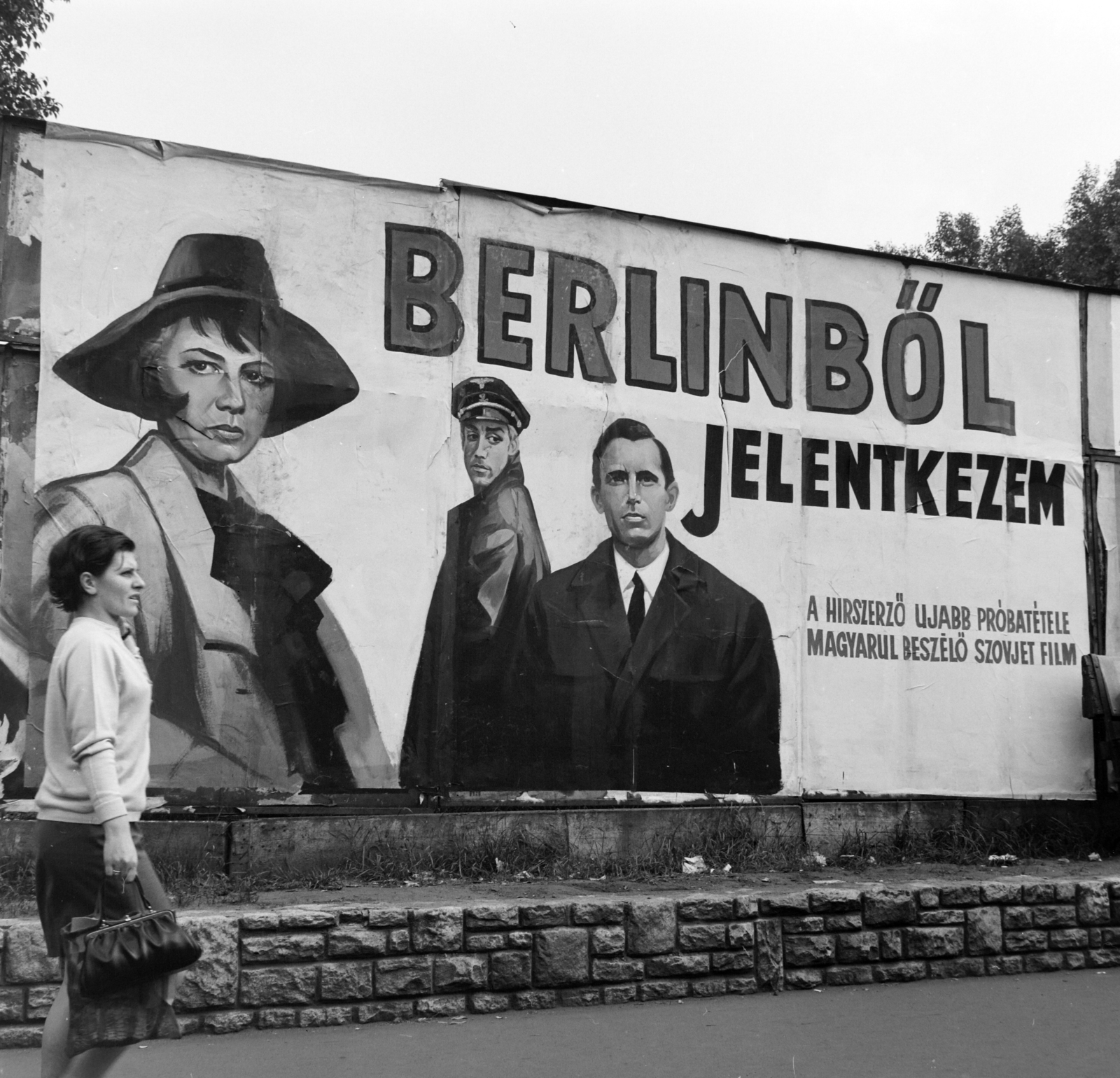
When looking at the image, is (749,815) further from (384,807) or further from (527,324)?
(527,324)

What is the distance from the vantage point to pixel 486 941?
5809 mm

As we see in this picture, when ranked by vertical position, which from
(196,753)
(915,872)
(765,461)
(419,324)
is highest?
(419,324)

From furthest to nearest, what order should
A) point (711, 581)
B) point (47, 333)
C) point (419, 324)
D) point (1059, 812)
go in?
point (1059, 812)
point (711, 581)
point (419, 324)
point (47, 333)

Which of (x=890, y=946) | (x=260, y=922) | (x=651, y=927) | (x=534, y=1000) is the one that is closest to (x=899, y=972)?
(x=890, y=946)

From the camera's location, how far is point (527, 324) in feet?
25.6

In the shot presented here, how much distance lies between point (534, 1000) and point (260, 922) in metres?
1.29

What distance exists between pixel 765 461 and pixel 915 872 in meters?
2.63

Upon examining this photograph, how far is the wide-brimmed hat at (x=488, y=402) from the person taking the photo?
24.9 ft

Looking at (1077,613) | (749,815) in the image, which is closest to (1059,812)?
(1077,613)

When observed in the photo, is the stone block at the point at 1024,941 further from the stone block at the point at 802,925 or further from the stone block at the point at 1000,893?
the stone block at the point at 802,925

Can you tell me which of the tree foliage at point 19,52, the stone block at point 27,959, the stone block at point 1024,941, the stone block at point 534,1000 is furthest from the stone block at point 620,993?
the tree foliage at point 19,52

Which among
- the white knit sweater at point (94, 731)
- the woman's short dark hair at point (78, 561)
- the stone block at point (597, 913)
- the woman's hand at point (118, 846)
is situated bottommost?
the stone block at point (597, 913)

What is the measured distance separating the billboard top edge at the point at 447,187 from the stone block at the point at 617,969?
4.33 metres

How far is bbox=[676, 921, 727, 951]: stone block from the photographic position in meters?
6.15
